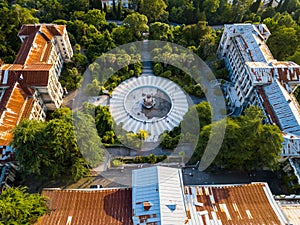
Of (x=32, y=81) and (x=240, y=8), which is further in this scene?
(x=240, y=8)

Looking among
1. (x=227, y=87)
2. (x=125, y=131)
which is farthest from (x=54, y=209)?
(x=227, y=87)

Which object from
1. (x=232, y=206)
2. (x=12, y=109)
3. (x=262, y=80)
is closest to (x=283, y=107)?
(x=262, y=80)

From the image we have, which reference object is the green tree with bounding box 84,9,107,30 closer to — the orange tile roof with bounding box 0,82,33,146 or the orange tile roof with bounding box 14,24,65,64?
the orange tile roof with bounding box 14,24,65,64

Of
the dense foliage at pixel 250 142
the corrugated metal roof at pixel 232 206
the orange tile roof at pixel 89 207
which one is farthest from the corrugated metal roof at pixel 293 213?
the orange tile roof at pixel 89 207

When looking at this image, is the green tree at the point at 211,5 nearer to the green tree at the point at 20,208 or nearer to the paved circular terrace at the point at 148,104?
the paved circular terrace at the point at 148,104

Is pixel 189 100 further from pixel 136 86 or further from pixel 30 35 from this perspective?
pixel 30 35

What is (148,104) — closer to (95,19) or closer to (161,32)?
(161,32)
